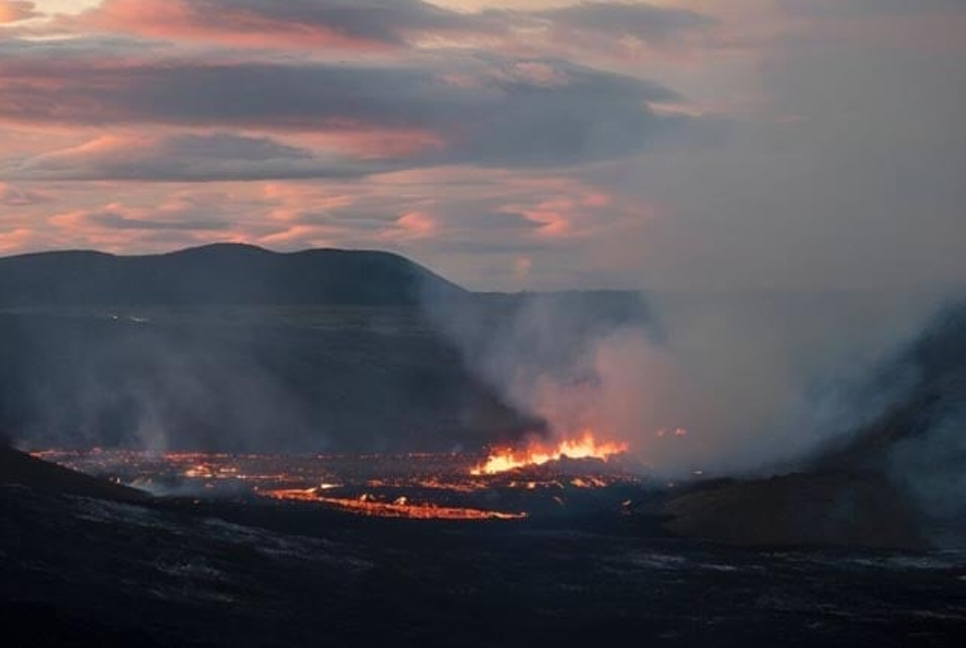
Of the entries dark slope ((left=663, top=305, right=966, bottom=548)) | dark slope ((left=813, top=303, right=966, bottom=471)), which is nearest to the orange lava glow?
dark slope ((left=663, top=305, right=966, bottom=548))

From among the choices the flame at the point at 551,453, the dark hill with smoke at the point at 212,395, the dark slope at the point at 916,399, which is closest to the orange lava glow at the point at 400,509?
the dark slope at the point at 916,399

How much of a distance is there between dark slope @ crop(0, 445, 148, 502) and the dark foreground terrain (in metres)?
2.02

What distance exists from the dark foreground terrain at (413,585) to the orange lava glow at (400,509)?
229 inches

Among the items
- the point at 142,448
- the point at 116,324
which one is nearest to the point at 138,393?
the point at 142,448

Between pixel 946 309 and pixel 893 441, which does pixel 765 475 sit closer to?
pixel 893 441

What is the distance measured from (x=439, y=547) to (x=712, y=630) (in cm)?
1589

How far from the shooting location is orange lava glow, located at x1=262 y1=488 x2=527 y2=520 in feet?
259

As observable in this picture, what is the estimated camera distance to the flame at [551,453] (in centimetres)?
10638

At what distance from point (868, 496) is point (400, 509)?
21.2 metres

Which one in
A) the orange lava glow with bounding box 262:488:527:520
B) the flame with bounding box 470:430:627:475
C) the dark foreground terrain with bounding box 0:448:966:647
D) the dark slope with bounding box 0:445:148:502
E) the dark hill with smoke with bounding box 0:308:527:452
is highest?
the dark hill with smoke with bounding box 0:308:527:452

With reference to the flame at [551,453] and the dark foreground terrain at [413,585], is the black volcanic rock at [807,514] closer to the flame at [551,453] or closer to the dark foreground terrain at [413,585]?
the dark foreground terrain at [413,585]

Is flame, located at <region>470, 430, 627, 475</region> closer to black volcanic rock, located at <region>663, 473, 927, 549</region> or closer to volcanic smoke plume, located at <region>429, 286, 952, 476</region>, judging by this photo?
volcanic smoke plume, located at <region>429, 286, 952, 476</region>

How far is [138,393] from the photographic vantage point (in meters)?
135

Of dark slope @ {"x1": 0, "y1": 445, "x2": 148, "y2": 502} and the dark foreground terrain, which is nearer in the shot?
the dark foreground terrain
